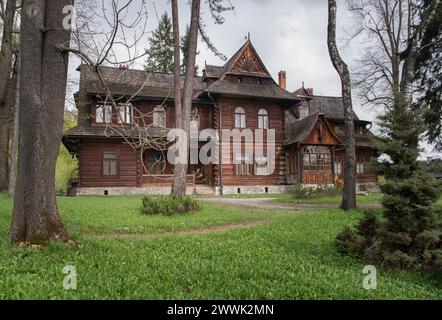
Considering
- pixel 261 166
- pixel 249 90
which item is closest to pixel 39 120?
pixel 249 90

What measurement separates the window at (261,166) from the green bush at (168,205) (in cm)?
1507

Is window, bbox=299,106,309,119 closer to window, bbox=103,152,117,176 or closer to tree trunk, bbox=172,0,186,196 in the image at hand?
window, bbox=103,152,117,176

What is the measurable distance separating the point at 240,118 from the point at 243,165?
143 inches

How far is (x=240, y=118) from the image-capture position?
27703mm

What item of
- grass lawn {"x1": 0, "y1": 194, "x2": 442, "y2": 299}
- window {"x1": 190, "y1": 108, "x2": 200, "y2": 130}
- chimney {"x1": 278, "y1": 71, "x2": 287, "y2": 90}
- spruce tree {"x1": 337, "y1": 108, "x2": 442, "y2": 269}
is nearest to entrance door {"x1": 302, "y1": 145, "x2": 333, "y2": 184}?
window {"x1": 190, "y1": 108, "x2": 200, "y2": 130}

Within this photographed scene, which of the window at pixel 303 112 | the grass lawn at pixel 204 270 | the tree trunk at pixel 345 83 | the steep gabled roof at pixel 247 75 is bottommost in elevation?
the grass lawn at pixel 204 270

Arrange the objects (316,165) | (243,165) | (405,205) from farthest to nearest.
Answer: (316,165), (243,165), (405,205)

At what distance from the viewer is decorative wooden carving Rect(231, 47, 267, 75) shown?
91.7 ft

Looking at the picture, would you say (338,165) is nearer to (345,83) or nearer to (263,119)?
(263,119)

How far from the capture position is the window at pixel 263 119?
92.7 ft

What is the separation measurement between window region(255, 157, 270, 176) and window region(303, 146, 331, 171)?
2.92 meters

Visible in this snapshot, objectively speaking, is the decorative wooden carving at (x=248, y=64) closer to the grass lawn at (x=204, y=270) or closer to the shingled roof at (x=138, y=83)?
the shingled roof at (x=138, y=83)

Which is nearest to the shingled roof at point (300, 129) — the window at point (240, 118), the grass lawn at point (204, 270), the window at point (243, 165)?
the window at point (243, 165)

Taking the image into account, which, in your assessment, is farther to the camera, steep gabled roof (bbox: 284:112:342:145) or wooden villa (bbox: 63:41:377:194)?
steep gabled roof (bbox: 284:112:342:145)
